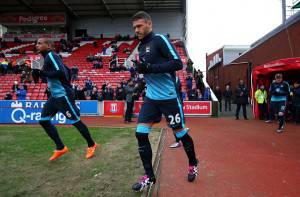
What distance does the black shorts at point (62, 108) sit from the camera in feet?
18.7

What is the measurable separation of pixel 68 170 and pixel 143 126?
5.42 feet

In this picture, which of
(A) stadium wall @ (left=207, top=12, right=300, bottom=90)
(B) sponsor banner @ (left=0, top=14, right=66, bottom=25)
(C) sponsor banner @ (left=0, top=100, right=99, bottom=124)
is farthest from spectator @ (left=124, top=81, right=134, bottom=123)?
(B) sponsor banner @ (left=0, top=14, right=66, bottom=25)

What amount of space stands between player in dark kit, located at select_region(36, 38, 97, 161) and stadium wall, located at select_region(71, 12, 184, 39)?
97.3 ft

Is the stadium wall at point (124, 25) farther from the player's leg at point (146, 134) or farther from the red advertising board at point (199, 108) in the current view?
the player's leg at point (146, 134)

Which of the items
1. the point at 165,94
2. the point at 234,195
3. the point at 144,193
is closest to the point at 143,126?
the point at 165,94

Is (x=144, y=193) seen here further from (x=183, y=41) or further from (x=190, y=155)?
(x=183, y=41)

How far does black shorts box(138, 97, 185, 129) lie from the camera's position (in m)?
4.05

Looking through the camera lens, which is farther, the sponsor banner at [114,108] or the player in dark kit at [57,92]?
the sponsor banner at [114,108]

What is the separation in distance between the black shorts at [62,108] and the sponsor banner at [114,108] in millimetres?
10641

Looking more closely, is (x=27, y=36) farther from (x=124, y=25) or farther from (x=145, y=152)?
(x=145, y=152)

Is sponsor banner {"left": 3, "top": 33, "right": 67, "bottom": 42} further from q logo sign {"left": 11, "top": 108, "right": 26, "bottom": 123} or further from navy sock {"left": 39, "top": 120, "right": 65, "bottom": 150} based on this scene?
navy sock {"left": 39, "top": 120, "right": 65, "bottom": 150}

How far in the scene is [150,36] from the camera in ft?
13.1

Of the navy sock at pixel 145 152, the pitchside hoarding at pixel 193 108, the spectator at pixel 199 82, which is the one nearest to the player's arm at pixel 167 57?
the navy sock at pixel 145 152

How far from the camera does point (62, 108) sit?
570 centimetres
